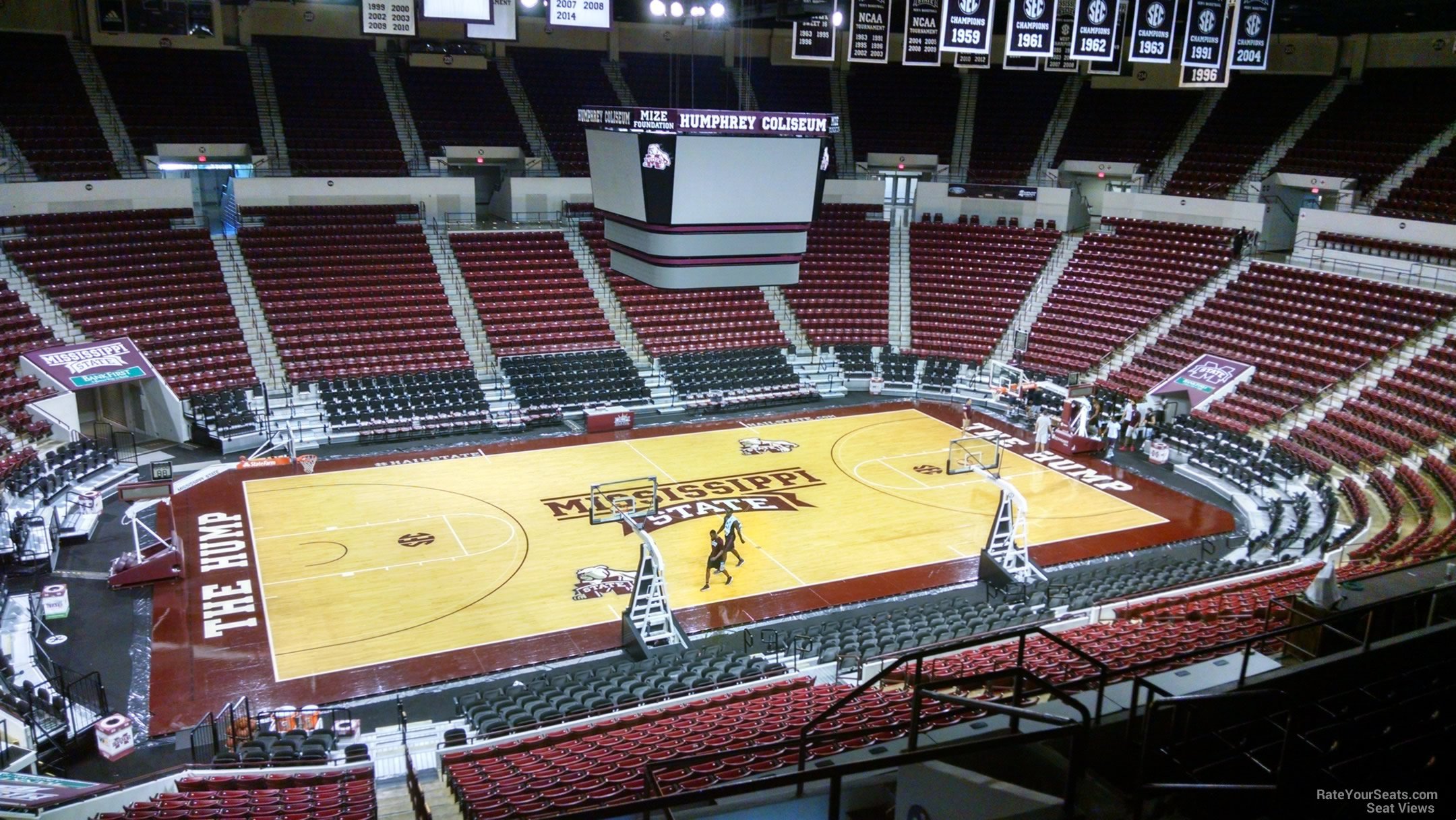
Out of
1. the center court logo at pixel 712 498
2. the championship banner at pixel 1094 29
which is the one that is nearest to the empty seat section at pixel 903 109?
the championship banner at pixel 1094 29

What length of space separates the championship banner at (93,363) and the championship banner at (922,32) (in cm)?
1866

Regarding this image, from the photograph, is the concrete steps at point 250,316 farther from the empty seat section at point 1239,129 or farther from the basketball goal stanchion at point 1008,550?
the empty seat section at point 1239,129

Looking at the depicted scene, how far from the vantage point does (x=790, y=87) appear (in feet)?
137

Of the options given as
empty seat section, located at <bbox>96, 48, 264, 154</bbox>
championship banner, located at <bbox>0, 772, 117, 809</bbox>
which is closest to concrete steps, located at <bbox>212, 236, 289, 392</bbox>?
empty seat section, located at <bbox>96, 48, 264, 154</bbox>

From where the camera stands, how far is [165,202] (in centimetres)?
3131

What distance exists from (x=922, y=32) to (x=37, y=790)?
2121 cm

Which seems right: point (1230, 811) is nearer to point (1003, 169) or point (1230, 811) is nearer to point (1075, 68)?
point (1075, 68)

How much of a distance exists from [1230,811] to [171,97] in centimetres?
3652

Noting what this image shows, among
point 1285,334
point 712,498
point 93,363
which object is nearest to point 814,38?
point 712,498

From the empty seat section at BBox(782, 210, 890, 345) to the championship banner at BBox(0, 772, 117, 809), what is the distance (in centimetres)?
2487

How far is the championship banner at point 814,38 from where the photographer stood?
79.6 ft

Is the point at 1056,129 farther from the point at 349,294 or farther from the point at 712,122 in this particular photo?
the point at 712,122

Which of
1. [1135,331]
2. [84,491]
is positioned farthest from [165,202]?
[1135,331]

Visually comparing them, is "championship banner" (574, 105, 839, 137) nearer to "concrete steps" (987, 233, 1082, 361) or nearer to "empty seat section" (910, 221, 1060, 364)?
"empty seat section" (910, 221, 1060, 364)
